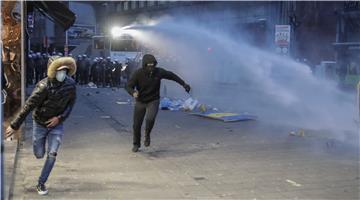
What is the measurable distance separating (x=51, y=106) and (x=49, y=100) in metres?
0.07

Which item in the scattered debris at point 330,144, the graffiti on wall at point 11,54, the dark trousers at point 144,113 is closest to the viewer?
the dark trousers at point 144,113

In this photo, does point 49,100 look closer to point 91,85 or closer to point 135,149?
point 135,149

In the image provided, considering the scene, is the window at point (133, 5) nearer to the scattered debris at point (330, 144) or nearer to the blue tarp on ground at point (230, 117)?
the blue tarp on ground at point (230, 117)

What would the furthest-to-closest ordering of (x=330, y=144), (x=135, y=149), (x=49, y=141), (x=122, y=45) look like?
(x=122, y=45)
(x=330, y=144)
(x=135, y=149)
(x=49, y=141)

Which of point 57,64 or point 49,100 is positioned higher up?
point 57,64

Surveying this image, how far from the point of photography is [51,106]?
6.05 meters

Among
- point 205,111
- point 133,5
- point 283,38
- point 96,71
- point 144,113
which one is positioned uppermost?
point 133,5

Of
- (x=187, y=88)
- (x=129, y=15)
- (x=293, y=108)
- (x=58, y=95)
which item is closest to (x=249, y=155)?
(x=187, y=88)

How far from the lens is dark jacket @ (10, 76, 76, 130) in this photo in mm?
5961

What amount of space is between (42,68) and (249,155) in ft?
71.1

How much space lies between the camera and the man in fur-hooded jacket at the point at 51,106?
19.5 ft

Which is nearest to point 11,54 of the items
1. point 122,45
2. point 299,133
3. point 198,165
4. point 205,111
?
point 198,165

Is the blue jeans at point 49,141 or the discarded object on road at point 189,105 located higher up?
the blue jeans at point 49,141

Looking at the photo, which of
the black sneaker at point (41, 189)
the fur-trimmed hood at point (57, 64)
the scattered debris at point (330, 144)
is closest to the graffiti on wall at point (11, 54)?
the black sneaker at point (41, 189)
